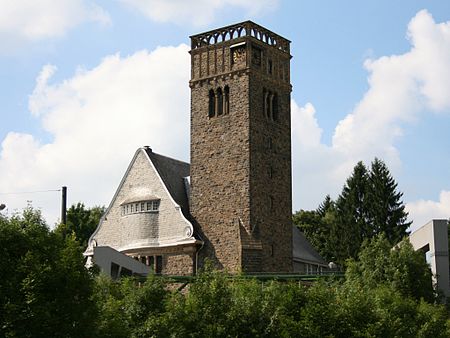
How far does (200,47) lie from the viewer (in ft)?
192

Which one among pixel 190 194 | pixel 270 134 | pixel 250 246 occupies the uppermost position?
pixel 270 134

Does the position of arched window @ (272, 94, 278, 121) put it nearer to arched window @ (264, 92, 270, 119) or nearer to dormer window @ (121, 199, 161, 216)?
arched window @ (264, 92, 270, 119)

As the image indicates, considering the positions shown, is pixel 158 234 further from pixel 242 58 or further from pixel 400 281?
pixel 400 281

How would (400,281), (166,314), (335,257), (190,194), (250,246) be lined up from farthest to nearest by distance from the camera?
(335,257), (190,194), (250,246), (400,281), (166,314)

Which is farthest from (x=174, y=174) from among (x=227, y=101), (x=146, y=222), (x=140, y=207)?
(x=227, y=101)

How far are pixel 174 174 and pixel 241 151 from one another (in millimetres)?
7379

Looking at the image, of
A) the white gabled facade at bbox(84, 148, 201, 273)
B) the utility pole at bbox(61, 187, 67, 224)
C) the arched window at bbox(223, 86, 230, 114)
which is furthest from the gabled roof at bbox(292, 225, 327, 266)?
the utility pole at bbox(61, 187, 67, 224)

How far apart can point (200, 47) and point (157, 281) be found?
26.5 metres

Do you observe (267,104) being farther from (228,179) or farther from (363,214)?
(363,214)

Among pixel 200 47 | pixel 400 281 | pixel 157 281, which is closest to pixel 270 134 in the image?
pixel 200 47

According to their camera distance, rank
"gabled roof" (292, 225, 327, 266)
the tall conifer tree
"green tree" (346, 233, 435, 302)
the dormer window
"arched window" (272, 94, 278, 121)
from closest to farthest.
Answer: "green tree" (346, 233, 435, 302)
"arched window" (272, 94, 278, 121)
the dormer window
"gabled roof" (292, 225, 327, 266)
the tall conifer tree

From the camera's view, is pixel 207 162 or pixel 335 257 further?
pixel 335 257

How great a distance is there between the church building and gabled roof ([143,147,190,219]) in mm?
111

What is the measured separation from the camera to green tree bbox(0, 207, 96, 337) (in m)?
26.9
